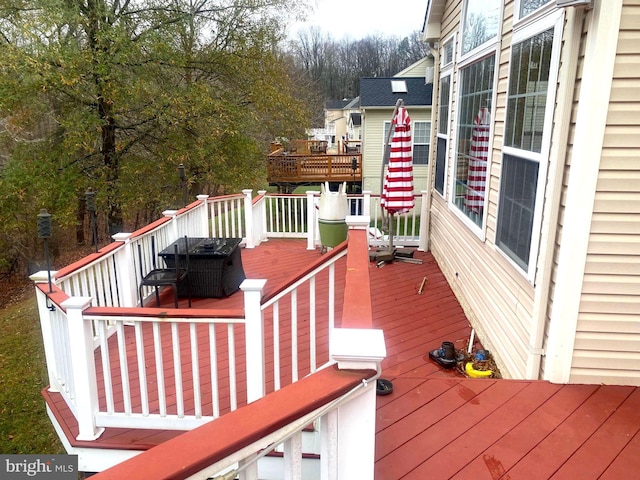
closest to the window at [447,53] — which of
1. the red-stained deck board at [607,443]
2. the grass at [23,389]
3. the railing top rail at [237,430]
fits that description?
the red-stained deck board at [607,443]

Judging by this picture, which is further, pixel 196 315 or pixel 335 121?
pixel 335 121

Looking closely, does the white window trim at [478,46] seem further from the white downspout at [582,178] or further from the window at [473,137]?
the white downspout at [582,178]

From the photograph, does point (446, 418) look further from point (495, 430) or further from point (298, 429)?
point (298, 429)

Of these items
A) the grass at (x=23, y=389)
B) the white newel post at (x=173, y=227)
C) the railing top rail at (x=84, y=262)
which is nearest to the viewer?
the railing top rail at (x=84, y=262)

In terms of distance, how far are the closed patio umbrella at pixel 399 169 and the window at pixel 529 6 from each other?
2.79m

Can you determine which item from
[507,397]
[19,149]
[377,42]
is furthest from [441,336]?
[377,42]

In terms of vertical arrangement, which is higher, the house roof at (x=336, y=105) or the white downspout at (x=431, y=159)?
the house roof at (x=336, y=105)

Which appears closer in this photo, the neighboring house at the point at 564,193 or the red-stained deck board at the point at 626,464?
the red-stained deck board at the point at 626,464

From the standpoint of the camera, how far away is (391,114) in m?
15.5

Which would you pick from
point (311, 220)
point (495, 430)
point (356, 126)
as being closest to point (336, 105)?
point (356, 126)

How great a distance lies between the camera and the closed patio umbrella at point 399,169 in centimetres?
575

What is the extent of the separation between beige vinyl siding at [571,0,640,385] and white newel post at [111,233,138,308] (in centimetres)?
385

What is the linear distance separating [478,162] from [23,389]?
6.58 m

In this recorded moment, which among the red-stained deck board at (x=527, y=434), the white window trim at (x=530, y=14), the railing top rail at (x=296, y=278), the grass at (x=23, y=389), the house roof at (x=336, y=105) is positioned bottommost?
the grass at (x=23, y=389)
